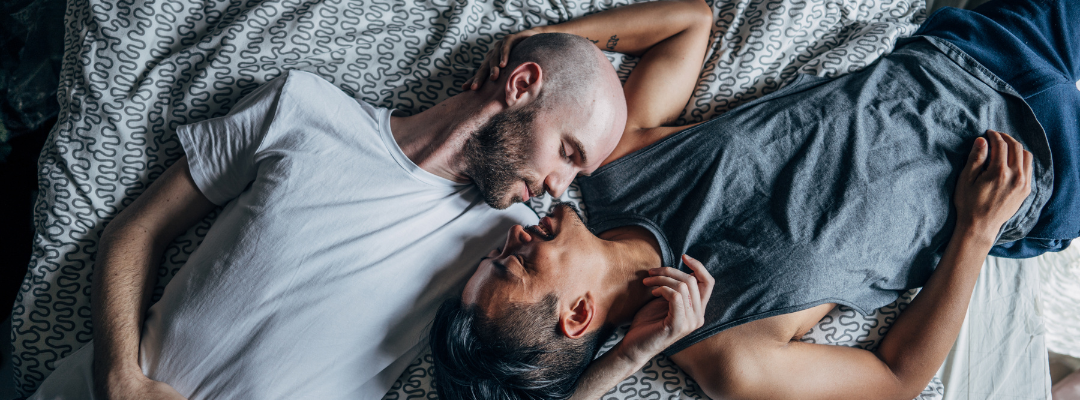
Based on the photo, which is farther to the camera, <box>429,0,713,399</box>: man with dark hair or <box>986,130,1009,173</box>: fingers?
<box>986,130,1009,173</box>: fingers

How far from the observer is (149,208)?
1391 millimetres

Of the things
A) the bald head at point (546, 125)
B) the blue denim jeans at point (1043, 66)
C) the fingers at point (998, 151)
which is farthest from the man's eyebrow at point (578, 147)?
the blue denim jeans at point (1043, 66)

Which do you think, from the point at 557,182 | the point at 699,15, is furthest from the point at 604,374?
the point at 699,15

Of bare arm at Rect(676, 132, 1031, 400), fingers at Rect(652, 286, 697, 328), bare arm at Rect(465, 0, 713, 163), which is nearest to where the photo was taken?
fingers at Rect(652, 286, 697, 328)

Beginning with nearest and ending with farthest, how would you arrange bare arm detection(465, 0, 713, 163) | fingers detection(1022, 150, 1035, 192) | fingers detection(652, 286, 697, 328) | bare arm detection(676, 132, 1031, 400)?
1. fingers detection(652, 286, 697, 328)
2. bare arm detection(676, 132, 1031, 400)
3. fingers detection(1022, 150, 1035, 192)
4. bare arm detection(465, 0, 713, 163)

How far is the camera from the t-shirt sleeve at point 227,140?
1415 mm

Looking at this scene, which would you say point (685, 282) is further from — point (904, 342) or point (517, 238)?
point (904, 342)

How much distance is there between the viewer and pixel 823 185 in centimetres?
147

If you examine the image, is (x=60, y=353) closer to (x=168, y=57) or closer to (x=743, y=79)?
(x=168, y=57)

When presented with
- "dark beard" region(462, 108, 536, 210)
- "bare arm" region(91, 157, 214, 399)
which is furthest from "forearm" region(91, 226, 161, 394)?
"dark beard" region(462, 108, 536, 210)

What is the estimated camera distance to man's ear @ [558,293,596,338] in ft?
4.29

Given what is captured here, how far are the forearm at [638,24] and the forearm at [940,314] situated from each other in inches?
40.2

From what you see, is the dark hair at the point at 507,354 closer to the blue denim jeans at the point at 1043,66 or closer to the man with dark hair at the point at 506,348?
the man with dark hair at the point at 506,348

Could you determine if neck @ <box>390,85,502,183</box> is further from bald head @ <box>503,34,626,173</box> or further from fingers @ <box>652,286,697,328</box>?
fingers @ <box>652,286,697,328</box>
